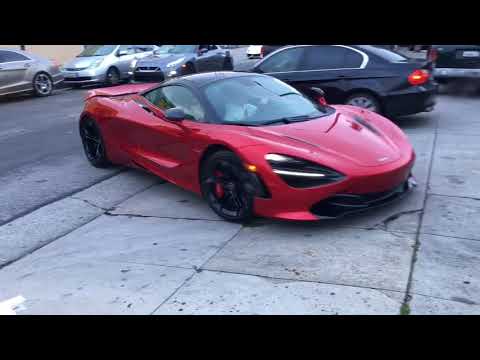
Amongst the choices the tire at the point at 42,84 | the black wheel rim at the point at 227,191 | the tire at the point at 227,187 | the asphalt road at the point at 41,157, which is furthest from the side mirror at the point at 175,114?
the tire at the point at 42,84

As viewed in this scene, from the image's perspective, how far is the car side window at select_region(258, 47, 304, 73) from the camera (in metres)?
8.62

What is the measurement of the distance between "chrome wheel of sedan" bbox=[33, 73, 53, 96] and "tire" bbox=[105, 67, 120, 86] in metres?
2.00

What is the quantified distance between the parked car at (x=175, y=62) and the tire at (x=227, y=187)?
33.1 feet

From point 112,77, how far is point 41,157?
9.25 meters

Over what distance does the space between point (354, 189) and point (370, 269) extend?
782 millimetres

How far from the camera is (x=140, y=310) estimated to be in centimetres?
336

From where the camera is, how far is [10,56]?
13281mm

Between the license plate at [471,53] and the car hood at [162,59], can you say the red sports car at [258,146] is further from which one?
the car hood at [162,59]

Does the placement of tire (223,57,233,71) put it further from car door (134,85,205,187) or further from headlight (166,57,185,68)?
car door (134,85,205,187)

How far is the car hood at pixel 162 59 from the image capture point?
48.6 ft

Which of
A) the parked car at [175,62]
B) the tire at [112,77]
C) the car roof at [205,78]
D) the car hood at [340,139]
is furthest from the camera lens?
the tire at [112,77]

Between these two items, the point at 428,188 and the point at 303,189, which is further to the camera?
the point at 428,188
